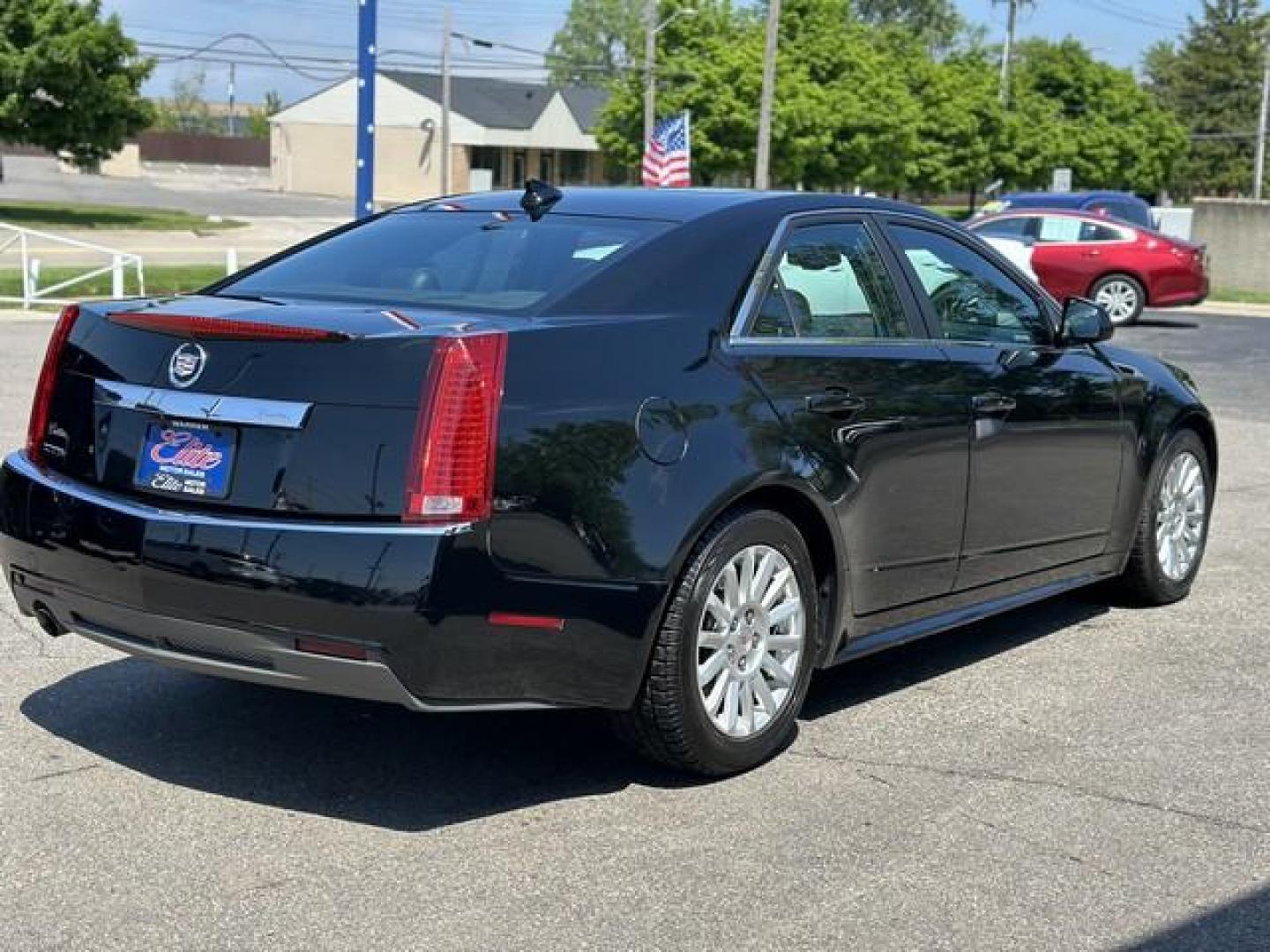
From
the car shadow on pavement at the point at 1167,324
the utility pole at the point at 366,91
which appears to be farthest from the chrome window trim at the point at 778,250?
the car shadow on pavement at the point at 1167,324

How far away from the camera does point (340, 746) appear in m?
4.96

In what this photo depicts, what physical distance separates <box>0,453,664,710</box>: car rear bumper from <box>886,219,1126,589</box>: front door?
1758 millimetres

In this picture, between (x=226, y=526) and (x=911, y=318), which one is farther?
(x=911, y=318)

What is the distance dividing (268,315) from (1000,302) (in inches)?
111

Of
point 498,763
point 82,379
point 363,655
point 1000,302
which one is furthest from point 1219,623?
point 82,379

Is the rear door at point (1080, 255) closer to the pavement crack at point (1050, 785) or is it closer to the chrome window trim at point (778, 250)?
the chrome window trim at point (778, 250)

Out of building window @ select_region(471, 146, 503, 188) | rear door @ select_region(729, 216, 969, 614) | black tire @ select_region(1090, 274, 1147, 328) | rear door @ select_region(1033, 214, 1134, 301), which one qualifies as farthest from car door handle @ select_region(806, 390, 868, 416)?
building window @ select_region(471, 146, 503, 188)

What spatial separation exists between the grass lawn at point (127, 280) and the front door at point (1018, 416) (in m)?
16.3

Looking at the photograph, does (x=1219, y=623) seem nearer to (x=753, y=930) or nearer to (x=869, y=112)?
(x=753, y=930)

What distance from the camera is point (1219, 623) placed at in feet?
22.5

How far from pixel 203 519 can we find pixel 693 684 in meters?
1.35

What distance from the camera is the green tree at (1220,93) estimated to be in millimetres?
94750

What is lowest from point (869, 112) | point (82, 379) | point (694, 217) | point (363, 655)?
point (363, 655)

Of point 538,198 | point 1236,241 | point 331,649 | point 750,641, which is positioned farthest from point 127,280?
point 1236,241
